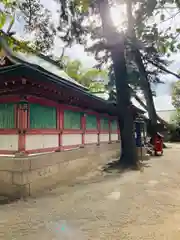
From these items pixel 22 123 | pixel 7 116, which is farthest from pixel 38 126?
pixel 7 116

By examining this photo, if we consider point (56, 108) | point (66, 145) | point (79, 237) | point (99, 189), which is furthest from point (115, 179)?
point (79, 237)

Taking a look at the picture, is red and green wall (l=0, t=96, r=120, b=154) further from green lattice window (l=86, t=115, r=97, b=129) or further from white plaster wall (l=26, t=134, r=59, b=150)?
green lattice window (l=86, t=115, r=97, b=129)

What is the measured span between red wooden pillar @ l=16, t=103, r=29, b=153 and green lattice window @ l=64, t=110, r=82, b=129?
2684 millimetres

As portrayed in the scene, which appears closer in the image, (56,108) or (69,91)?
(69,91)

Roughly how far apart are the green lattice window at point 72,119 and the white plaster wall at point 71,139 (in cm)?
39

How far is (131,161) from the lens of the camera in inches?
512

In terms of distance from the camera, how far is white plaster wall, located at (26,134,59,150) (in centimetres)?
776

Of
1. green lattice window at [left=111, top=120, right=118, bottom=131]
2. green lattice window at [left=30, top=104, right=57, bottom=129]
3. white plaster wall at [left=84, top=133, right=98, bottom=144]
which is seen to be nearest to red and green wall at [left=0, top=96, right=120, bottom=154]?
green lattice window at [left=30, top=104, right=57, bottom=129]

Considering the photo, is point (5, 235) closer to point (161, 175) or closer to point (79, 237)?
point (79, 237)

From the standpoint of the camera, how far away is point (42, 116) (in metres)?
8.44

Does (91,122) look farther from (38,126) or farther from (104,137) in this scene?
(38,126)

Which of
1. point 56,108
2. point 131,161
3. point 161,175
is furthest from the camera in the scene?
point 131,161

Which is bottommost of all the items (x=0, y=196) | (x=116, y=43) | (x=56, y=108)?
(x=0, y=196)

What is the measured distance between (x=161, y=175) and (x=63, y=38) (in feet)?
31.6
